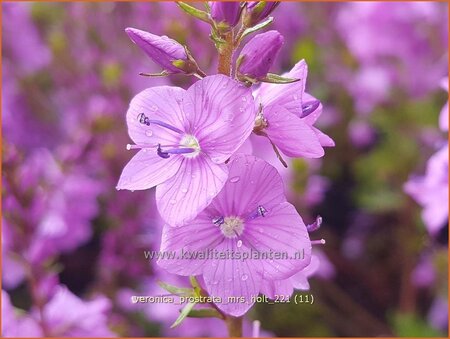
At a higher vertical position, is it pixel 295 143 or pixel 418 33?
pixel 295 143

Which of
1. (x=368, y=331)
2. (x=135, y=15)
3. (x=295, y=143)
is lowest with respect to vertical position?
(x=368, y=331)

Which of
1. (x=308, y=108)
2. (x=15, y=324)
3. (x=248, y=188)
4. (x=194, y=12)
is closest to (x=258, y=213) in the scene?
(x=248, y=188)

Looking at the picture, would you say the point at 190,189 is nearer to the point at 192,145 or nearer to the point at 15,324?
the point at 192,145

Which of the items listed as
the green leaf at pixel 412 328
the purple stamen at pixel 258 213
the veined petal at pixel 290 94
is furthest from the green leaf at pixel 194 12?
the green leaf at pixel 412 328

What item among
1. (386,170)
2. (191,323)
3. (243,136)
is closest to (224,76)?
(243,136)

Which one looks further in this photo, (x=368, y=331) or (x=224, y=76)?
(x=368, y=331)

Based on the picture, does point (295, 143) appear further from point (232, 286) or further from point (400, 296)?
point (400, 296)

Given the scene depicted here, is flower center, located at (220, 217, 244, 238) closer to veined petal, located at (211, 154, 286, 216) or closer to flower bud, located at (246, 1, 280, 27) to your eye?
veined petal, located at (211, 154, 286, 216)
